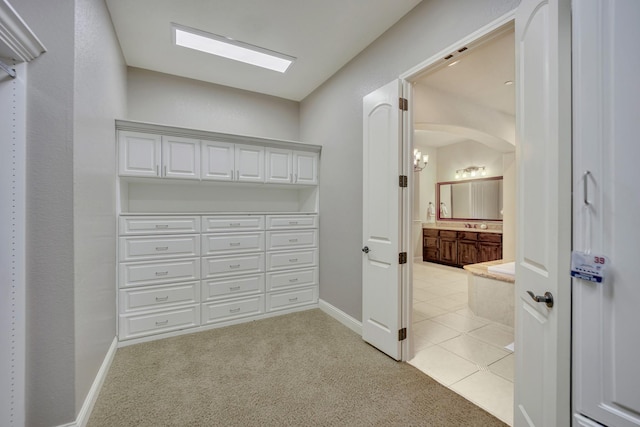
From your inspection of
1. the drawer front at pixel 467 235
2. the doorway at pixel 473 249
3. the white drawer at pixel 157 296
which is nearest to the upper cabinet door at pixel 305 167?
the doorway at pixel 473 249

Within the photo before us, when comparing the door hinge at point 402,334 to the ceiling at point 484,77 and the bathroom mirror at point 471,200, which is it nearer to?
the ceiling at point 484,77

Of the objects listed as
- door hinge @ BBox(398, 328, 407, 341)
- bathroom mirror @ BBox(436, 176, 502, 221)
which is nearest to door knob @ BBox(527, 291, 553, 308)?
door hinge @ BBox(398, 328, 407, 341)

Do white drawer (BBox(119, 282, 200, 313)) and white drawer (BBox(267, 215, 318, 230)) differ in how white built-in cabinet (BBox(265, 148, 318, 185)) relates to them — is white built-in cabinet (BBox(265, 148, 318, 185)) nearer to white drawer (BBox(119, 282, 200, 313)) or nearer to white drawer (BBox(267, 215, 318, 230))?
white drawer (BBox(267, 215, 318, 230))

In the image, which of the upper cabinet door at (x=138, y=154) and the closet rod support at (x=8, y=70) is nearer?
the closet rod support at (x=8, y=70)

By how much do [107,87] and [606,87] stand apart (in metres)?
3.00

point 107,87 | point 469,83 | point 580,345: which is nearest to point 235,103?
point 107,87

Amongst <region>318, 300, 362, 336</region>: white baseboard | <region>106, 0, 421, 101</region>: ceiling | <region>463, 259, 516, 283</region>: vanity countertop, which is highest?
<region>106, 0, 421, 101</region>: ceiling

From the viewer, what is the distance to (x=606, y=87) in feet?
2.75

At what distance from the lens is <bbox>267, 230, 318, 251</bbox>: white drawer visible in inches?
127

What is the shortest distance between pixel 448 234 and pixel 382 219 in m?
4.48

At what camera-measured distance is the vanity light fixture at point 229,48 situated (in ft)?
8.16

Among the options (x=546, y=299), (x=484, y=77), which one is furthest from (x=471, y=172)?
(x=546, y=299)

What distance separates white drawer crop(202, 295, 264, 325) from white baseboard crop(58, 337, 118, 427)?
32.5 inches

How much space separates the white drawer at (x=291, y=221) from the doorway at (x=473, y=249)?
145cm
